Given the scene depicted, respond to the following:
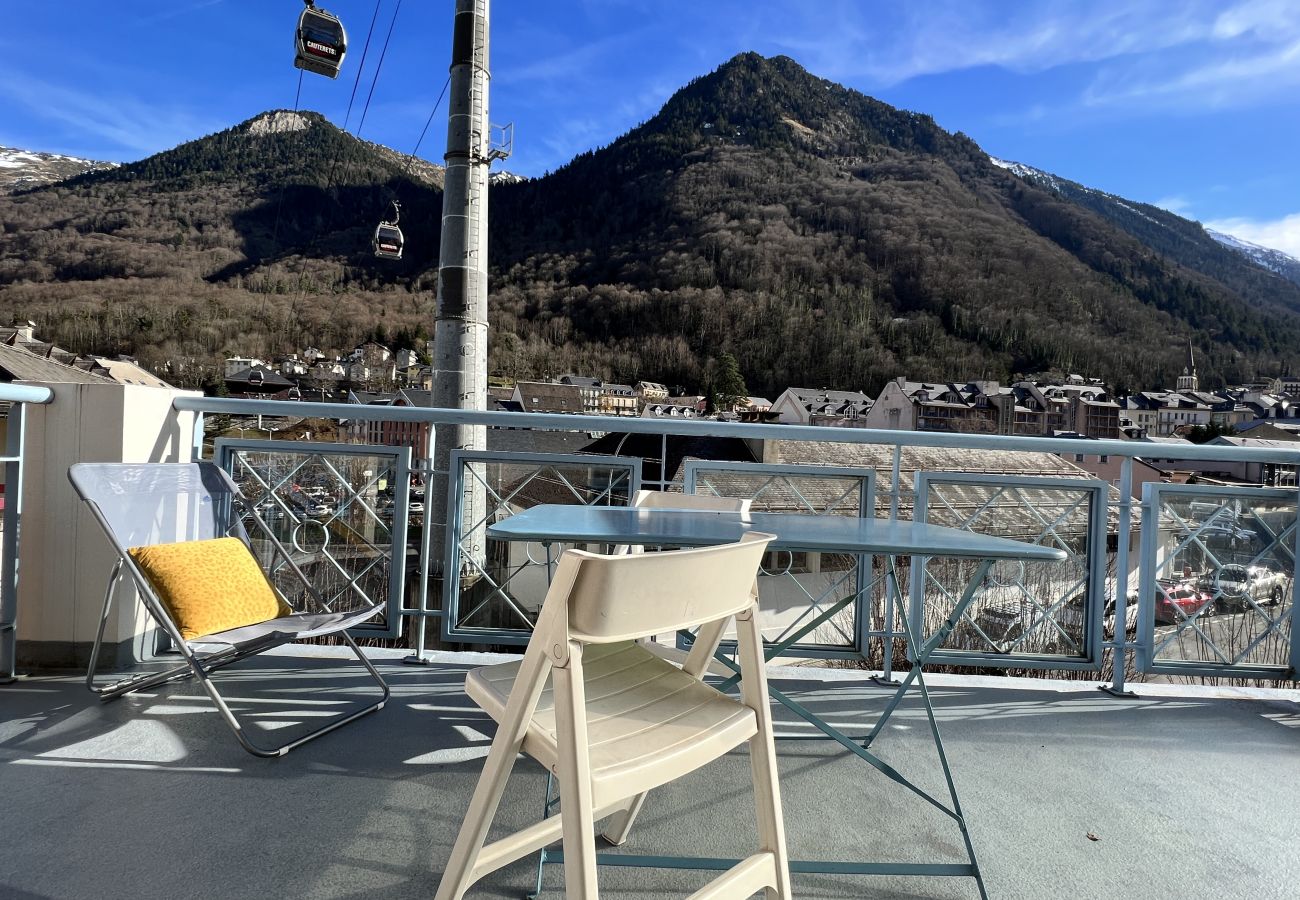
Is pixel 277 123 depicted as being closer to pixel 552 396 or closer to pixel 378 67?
pixel 552 396

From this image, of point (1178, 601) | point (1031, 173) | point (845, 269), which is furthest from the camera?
point (1031, 173)

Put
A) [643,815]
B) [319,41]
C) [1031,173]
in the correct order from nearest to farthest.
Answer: [643,815], [319,41], [1031,173]

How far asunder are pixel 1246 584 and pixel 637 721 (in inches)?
117

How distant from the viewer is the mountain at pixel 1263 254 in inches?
3910

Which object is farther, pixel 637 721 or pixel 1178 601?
pixel 1178 601

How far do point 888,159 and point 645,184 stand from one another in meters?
31.0

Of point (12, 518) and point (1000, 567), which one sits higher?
point (12, 518)


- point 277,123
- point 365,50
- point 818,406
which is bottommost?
point 818,406

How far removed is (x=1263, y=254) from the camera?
375ft

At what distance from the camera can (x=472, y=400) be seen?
7598mm

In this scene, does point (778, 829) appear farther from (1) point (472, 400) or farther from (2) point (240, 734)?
(1) point (472, 400)

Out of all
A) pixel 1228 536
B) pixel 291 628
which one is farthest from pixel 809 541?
pixel 1228 536

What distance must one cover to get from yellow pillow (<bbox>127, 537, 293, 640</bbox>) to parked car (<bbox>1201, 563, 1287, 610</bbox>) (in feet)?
Answer: 11.4

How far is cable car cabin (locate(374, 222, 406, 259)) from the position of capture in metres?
13.1
